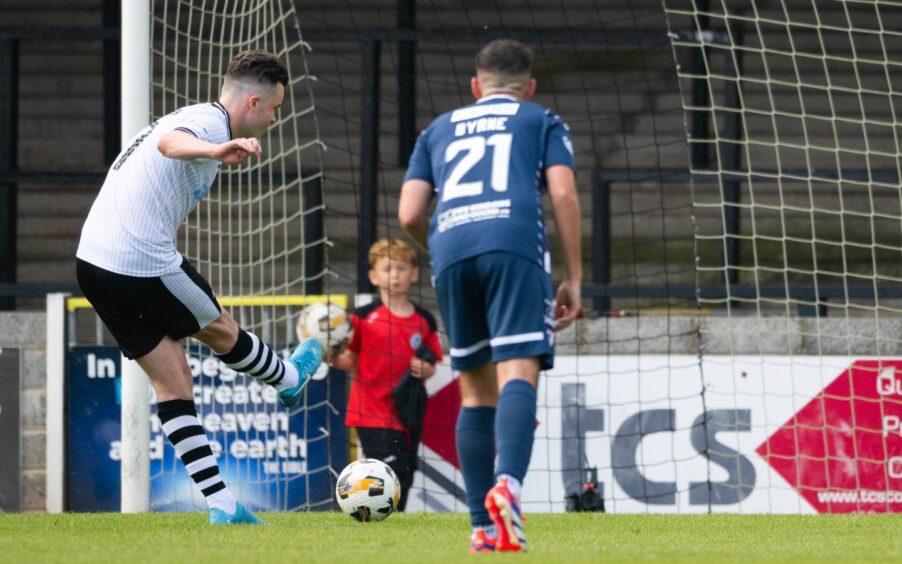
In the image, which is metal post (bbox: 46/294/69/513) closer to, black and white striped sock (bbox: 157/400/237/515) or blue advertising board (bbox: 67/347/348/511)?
blue advertising board (bbox: 67/347/348/511)

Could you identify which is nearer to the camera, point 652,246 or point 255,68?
point 255,68

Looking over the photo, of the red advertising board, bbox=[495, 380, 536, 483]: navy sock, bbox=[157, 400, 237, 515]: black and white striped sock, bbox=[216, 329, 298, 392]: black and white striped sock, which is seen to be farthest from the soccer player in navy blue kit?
the red advertising board

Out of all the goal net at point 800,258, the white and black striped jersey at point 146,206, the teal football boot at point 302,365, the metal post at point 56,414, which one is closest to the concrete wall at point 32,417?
the metal post at point 56,414

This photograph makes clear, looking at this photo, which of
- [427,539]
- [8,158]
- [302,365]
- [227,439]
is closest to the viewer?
[427,539]

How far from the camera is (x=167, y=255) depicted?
5.85 metres

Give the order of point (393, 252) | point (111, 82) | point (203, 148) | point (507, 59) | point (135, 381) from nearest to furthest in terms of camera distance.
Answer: point (507, 59)
point (203, 148)
point (135, 381)
point (393, 252)
point (111, 82)

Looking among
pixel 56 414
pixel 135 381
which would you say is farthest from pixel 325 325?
pixel 56 414

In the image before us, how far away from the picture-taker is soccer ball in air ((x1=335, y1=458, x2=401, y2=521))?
627cm

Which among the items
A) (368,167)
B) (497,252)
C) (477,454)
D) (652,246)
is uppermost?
(368,167)

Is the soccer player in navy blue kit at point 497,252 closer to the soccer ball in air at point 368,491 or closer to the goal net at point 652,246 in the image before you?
the soccer ball in air at point 368,491

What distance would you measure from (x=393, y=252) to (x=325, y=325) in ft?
2.08

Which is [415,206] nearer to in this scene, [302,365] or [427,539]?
[427,539]

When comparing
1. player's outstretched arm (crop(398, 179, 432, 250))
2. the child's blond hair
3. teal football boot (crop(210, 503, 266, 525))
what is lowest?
teal football boot (crop(210, 503, 266, 525))

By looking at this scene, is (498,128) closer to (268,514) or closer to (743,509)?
(268,514)
